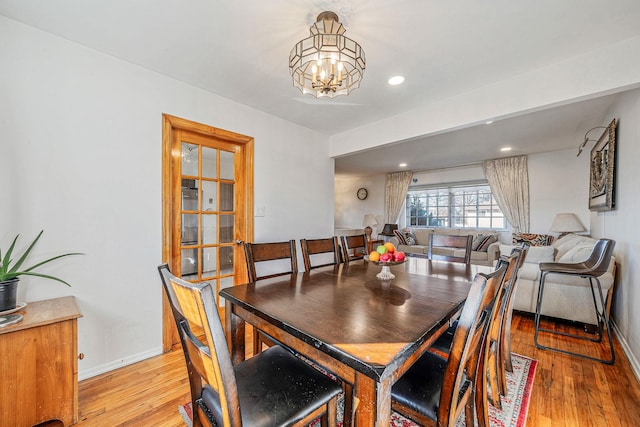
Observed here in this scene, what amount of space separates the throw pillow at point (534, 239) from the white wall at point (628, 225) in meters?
2.09

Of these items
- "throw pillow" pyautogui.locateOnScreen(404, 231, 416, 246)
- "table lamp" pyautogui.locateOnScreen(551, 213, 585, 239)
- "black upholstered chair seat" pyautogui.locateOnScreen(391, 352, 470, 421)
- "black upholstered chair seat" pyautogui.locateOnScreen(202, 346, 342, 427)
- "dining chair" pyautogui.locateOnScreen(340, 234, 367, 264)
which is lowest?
"black upholstered chair seat" pyautogui.locateOnScreen(391, 352, 470, 421)

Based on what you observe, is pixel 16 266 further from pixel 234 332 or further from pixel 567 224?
pixel 567 224

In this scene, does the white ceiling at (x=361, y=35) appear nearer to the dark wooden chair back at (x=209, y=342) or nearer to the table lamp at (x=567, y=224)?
the dark wooden chair back at (x=209, y=342)

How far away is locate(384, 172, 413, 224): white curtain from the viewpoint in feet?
22.4

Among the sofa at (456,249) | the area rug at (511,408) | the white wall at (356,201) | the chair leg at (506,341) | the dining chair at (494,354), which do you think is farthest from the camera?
the white wall at (356,201)

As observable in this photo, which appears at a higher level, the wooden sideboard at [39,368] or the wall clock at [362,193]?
the wall clock at [362,193]

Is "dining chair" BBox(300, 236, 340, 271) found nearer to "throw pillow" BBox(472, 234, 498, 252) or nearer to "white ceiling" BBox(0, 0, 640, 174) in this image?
"white ceiling" BBox(0, 0, 640, 174)

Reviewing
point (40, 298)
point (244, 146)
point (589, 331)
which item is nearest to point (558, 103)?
point (589, 331)

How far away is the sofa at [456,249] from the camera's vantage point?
478 cm

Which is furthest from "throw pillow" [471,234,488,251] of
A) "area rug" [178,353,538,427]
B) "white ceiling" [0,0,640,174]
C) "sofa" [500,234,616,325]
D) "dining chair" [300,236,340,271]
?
"dining chair" [300,236,340,271]

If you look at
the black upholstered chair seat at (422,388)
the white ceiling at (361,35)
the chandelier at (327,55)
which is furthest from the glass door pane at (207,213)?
the black upholstered chair seat at (422,388)

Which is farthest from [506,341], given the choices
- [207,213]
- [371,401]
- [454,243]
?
[207,213]

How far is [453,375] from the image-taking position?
91 centimetres

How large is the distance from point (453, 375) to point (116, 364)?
230cm
